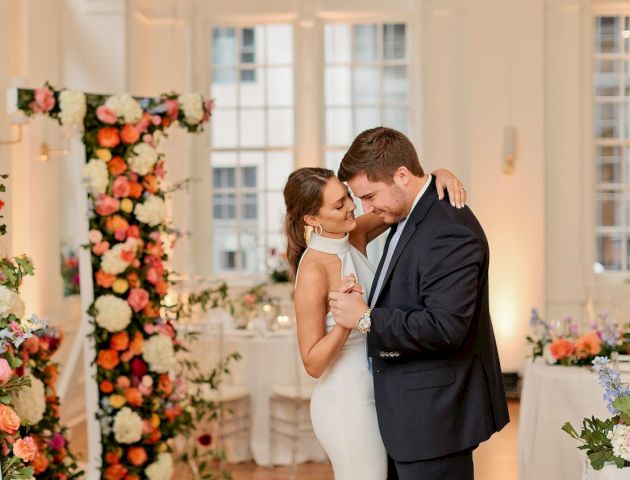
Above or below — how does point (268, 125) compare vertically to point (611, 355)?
above

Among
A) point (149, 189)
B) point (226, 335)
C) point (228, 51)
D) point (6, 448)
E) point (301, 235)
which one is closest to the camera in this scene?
point (6, 448)

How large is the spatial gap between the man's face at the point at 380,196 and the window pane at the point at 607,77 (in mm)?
7122

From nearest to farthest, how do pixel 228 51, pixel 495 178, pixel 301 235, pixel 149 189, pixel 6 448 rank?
pixel 6 448 < pixel 301 235 < pixel 149 189 < pixel 495 178 < pixel 228 51

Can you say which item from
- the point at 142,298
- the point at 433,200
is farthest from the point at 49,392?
the point at 433,200

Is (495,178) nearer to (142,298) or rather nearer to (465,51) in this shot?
(465,51)

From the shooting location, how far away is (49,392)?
445 cm

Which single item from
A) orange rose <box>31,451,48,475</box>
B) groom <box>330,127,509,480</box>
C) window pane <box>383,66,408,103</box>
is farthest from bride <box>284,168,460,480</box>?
window pane <box>383,66,408,103</box>

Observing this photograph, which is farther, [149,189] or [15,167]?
[15,167]

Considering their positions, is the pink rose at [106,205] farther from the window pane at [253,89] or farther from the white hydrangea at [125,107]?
the window pane at [253,89]

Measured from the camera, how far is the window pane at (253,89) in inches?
382

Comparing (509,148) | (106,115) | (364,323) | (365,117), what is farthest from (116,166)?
(365,117)

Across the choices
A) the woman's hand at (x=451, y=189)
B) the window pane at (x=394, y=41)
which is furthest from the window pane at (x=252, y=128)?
Result: the woman's hand at (x=451, y=189)

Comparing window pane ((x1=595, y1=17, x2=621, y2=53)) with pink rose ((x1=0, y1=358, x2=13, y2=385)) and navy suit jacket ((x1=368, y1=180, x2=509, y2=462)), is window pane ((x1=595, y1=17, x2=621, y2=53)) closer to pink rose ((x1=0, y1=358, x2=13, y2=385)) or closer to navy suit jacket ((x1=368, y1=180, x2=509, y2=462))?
navy suit jacket ((x1=368, y1=180, x2=509, y2=462))

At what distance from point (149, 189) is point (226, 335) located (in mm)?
2374
